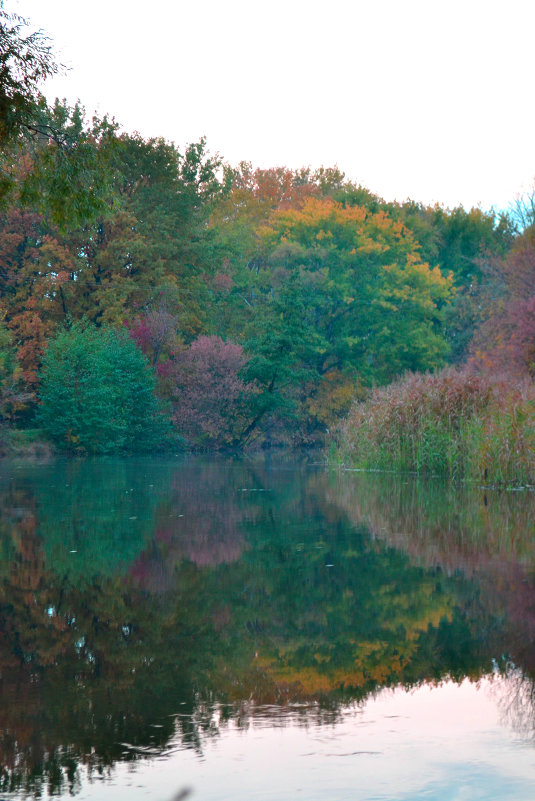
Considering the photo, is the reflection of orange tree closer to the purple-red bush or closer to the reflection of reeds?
the reflection of reeds

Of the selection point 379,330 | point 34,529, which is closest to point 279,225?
point 379,330

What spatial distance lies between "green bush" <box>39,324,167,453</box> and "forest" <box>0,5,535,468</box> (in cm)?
9

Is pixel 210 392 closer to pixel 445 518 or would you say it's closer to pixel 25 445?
pixel 25 445

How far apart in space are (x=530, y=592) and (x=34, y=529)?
22.8ft

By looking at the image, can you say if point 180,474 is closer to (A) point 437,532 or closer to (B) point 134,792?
(A) point 437,532

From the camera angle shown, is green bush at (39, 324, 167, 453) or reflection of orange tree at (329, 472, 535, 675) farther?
green bush at (39, 324, 167, 453)

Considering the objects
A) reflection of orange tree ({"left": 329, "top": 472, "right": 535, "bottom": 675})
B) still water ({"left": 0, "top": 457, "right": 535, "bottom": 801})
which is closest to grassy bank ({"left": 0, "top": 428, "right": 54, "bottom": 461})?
reflection of orange tree ({"left": 329, "top": 472, "right": 535, "bottom": 675})

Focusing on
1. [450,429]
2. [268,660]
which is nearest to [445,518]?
[268,660]

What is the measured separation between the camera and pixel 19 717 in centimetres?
452

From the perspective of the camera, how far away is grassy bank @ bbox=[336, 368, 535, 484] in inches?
784

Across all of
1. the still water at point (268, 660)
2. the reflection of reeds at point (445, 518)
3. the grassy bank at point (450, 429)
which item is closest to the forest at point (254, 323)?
the grassy bank at point (450, 429)

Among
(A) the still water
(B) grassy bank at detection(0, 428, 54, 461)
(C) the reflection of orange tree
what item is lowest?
(A) the still water

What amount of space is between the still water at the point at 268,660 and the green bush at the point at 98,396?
91.1ft

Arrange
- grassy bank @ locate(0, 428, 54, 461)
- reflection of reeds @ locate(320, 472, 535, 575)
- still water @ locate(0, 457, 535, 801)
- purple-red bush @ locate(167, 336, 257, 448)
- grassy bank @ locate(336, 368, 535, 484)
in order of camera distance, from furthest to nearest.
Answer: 1. purple-red bush @ locate(167, 336, 257, 448)
2. grassy bank @ locate(0, 428, 54, 461)
3. grassy bank @ locate(336, 368, 535, 484)
4. reflection of reeds @ locate(320, 472, 535, 575)
5. still water @ locate(0, 457, 535, 801)
